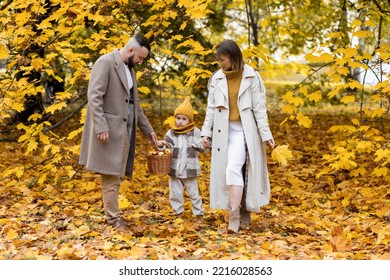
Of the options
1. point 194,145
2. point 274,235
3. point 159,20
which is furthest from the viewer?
point 159,20

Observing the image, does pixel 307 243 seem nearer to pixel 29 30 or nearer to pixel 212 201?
pixel 212 201

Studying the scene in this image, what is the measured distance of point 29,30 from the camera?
7.04m

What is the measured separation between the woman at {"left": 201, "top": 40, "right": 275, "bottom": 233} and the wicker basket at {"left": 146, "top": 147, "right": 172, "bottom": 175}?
0.46 m

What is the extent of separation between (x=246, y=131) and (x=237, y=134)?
0.11 metres

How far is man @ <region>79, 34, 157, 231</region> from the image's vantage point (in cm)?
548

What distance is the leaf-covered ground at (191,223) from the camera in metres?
5.05

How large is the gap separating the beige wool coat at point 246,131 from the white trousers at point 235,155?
6 centimetres

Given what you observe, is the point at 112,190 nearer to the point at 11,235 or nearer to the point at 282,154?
the point at 11,235

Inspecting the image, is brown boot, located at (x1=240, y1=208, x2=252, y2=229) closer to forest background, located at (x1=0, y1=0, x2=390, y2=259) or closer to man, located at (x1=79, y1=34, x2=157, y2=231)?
forest background, located at (x1=0, y1=0, x2=390, y2=259)

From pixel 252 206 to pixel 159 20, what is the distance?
3.10 m

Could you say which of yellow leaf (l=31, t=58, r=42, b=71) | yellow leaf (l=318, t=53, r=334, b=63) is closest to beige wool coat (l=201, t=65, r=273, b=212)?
yellow leaf (l=318, t=53, r=334, b=63)

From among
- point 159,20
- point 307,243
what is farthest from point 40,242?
point 159,20

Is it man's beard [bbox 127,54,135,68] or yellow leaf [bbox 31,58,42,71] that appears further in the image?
yellow leaf [bbox 31,58,42,71]

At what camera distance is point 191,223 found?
5965mm
